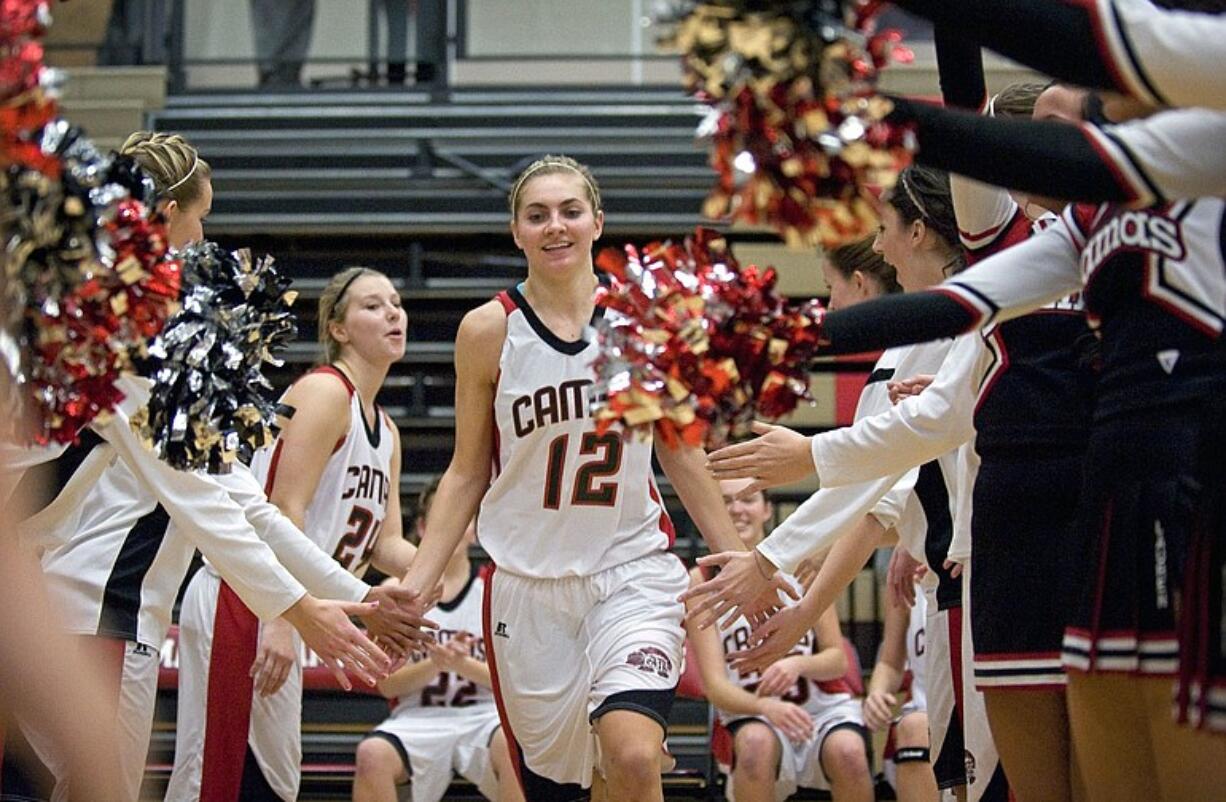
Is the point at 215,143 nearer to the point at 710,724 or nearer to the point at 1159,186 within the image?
the point at 710,724

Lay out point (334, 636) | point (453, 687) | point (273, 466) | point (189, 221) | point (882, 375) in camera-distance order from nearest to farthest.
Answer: point (334, 636)
point (189, 221)
point (882, 375)
point (273, 466)
point (453, 687)

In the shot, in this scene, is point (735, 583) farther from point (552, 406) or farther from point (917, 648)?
point (917, 648)

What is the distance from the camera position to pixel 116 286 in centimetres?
247

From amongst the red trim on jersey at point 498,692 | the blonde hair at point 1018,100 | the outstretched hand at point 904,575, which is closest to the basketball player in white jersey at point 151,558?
the red trim on jersey at point 498,692

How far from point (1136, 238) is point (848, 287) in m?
2.08

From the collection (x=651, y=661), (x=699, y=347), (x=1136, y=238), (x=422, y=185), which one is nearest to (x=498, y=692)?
(x=651, y=661)

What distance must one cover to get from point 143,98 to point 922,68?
4.67 meters

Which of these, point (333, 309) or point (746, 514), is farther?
point (746, 514)

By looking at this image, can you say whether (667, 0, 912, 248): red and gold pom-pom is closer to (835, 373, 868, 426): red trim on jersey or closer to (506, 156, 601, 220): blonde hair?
(506, 156, 601, 220): blonde hair

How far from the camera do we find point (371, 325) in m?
5.37

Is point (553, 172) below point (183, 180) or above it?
above

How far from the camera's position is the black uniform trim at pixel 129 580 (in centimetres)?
392

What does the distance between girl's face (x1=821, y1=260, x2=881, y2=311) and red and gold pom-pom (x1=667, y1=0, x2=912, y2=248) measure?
2262 millimetres

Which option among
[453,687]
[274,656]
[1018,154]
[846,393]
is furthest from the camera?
[846,393]
